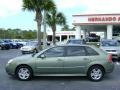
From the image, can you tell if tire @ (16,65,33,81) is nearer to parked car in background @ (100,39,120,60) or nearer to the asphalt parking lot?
the asphalt parking lot

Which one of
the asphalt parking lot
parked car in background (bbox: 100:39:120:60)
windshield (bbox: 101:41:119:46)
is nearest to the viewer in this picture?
the asphalt parking lot

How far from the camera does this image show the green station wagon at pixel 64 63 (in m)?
11.2

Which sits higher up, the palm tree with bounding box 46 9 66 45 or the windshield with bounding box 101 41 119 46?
the palm tree with bounding box 46 9 66 45

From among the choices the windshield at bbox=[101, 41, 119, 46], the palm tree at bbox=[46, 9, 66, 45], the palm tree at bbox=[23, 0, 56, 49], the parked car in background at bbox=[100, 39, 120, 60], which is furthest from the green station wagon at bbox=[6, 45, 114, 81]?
the palm tree at bbox=[46, 9, 66, 45]

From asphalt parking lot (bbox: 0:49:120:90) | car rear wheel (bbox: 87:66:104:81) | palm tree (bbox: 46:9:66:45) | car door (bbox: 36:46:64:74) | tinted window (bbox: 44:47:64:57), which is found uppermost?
palm tree (bbox: 46:9:66:45)

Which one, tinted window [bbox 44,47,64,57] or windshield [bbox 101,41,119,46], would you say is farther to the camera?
windshield [bbox 101,41,119,46]

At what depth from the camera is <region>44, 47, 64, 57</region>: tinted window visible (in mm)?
11328

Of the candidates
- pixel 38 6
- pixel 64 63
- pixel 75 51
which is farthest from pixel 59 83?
pixel 38 6

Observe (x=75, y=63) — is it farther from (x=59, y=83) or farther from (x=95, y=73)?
(x=59, y=83)

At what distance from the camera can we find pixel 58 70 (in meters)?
11.2

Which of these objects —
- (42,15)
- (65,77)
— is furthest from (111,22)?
(65,77)

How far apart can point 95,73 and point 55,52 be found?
1829 mm

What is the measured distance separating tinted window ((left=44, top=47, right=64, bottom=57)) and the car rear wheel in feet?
4.43

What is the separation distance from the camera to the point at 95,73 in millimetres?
11352
